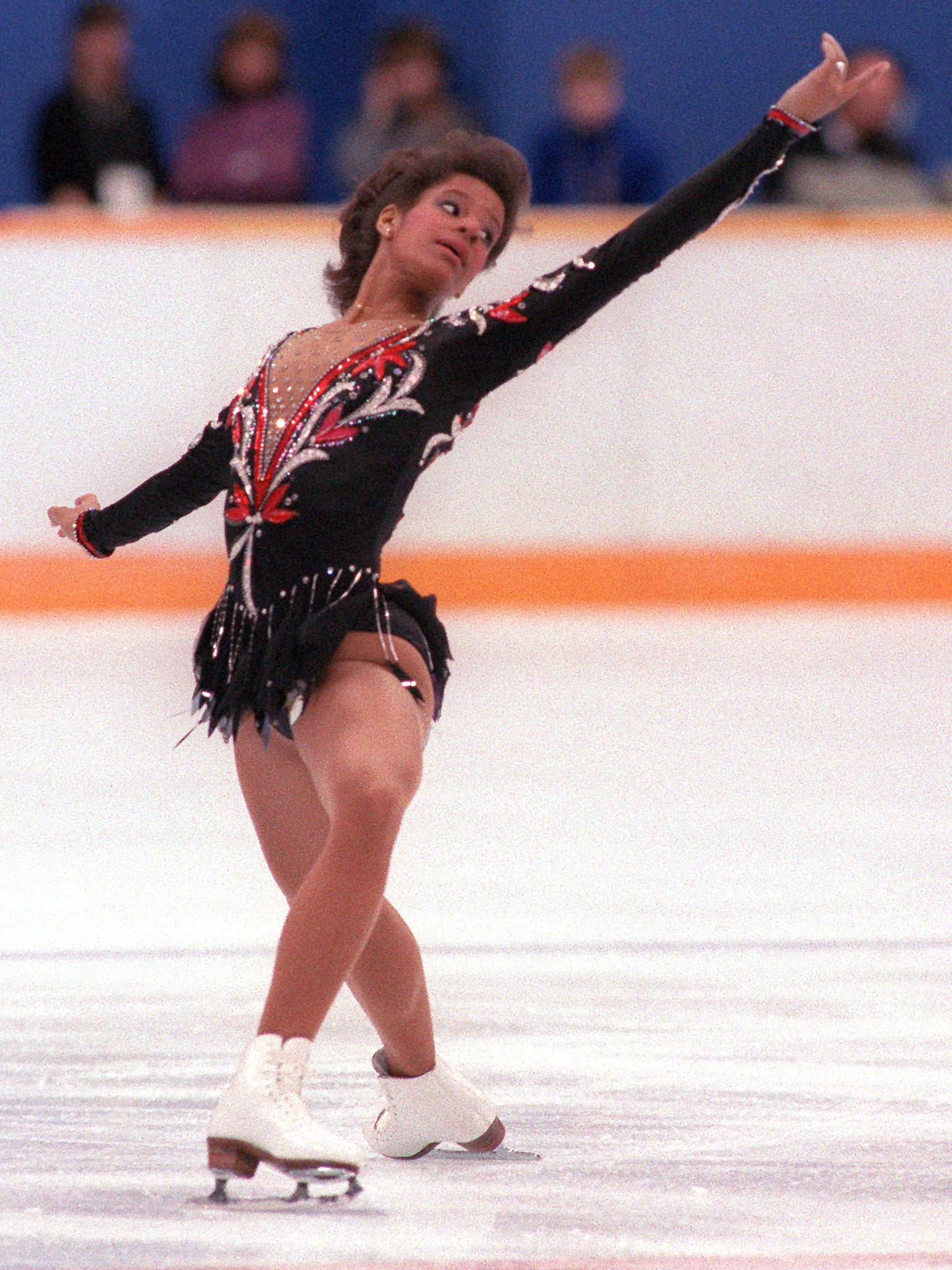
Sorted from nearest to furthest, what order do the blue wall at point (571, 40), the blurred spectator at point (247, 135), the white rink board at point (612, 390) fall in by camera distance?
the white rink board at point (612, 390), the blurred spectator at point (247, 135), the blue wall at point (571, 40)

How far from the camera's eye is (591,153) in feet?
→ 23.4

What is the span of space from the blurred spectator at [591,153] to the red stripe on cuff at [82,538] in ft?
16.7

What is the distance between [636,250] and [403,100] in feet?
16.8

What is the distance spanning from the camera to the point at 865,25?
896 centimetres

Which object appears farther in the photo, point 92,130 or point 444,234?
point 92,130

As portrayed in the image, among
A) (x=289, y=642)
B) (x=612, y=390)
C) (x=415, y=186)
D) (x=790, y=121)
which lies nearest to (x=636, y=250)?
(x=790, y=121)

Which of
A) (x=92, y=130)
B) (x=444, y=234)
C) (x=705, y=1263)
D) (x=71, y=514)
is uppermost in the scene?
(x=444, y=234)

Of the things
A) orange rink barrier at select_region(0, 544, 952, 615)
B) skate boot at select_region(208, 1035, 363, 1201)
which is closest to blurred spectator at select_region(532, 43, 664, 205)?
orange rink barrier at select_region(0, 544, 952, 615)

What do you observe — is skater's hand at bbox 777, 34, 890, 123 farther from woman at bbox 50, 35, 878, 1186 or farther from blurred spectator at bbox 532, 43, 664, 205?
blurred spectator at bbox 532, 43, 664, 205

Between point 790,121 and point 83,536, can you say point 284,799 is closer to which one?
point 83,536

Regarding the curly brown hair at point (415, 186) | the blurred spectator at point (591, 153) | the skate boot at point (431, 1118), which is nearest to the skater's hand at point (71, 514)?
the curly brown hair at point (415, 186)

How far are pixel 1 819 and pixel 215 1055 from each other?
150cm

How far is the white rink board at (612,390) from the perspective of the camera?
636 centimetres

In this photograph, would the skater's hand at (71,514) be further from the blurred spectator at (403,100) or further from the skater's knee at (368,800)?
the blurred spectator at (403,100)
